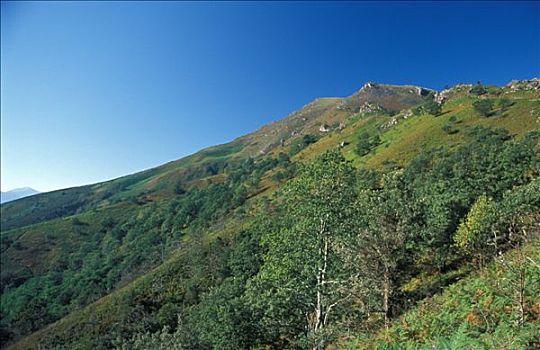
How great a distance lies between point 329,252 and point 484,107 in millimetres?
110249

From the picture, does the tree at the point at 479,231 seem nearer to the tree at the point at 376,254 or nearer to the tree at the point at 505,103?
the tree at the point at 376,254

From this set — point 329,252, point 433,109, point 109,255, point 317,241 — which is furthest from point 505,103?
point 109,255

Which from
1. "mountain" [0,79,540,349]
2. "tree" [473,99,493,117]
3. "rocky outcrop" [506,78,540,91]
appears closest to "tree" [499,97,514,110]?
"mountain" [0,79,540,349]

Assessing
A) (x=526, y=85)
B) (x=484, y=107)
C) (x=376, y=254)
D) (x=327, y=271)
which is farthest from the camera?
(x=526, y=85)

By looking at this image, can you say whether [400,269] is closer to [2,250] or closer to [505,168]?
[505,168]

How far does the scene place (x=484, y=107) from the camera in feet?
362

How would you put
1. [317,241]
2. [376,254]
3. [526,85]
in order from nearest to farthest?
[317,241] → [376,254] → [526,85]

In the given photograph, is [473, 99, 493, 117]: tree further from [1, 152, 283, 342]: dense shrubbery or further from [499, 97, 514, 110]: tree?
[1, 152, 283, 342]: dense shrubbery

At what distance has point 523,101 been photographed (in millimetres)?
105500

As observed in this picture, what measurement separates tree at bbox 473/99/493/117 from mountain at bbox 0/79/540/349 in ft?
1.29

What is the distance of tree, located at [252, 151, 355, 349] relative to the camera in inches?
765

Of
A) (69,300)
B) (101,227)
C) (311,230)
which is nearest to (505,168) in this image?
(311,230)

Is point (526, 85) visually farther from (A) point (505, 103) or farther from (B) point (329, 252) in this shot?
(B) point (329, 252)

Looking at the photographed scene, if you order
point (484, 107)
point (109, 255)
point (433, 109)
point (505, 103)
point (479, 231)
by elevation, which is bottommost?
point (109, 255)
